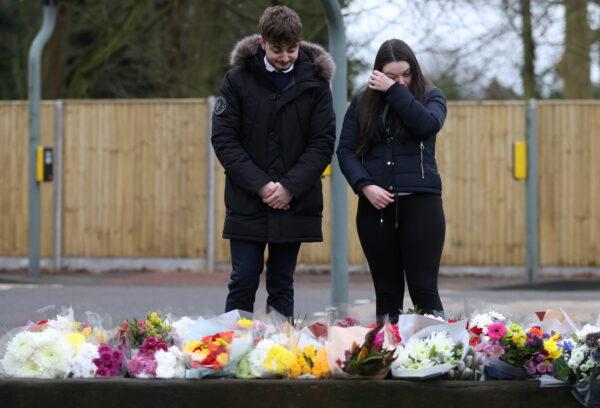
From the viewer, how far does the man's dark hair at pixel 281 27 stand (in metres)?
5.73

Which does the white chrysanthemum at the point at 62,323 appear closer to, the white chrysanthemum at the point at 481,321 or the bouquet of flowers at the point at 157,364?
the bouquet of flowers at the point at 157,364

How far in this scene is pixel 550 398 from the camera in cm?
453

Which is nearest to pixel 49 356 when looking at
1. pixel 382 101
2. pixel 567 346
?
pixel 567 346

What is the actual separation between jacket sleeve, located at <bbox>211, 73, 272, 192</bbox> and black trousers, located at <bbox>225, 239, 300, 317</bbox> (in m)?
0.32

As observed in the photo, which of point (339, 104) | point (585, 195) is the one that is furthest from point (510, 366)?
point (585, 195)

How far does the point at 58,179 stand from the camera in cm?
1692

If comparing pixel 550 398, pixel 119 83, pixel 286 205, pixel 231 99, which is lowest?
pixel 550 398

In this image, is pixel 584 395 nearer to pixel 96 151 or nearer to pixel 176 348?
pixel 176 348

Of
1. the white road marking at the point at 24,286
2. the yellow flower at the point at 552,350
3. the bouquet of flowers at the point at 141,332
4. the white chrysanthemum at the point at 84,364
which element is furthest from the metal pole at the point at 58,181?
the yellow flower at the point at 552,350

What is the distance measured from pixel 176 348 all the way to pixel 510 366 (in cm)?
130

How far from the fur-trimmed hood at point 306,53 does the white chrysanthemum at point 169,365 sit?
5.94 feet

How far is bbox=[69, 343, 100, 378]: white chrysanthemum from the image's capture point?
186 inches

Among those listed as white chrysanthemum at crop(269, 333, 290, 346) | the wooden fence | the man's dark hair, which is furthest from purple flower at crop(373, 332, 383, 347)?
the wooden fence

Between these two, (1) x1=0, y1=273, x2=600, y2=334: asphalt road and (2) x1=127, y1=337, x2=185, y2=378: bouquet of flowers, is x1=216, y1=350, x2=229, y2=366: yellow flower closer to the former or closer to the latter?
(2) x1=127, y1=337, x2=185, y2=378: bouquet of flowers
